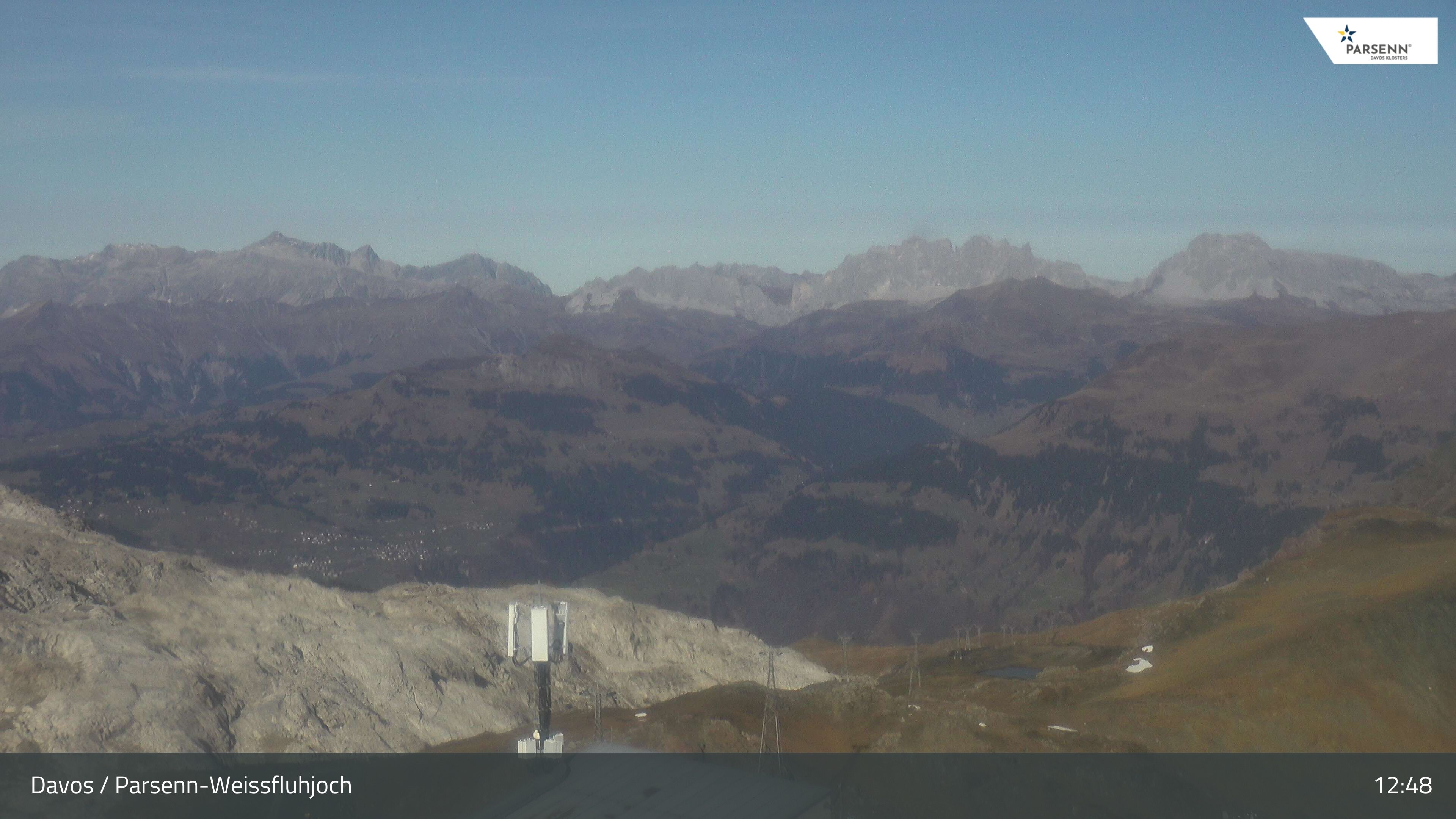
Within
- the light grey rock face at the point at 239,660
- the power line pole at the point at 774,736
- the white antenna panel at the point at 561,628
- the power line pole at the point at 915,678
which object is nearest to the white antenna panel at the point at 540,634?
the white antenna panel at the point at 561,628

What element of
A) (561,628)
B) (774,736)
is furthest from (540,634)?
(774,736)

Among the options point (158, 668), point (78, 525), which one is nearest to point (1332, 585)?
point (158, 668)

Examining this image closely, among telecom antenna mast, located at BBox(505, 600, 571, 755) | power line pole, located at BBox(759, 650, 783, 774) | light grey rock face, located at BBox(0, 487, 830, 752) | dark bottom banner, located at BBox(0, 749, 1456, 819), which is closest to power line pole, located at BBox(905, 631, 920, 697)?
power line pole, located at BBox(759, 650, 783, 774)

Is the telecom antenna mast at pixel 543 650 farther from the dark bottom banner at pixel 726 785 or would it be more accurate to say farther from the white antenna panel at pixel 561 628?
the dark bottom banner at pixel 726 785

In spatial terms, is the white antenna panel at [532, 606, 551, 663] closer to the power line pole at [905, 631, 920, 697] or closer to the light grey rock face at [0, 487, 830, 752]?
the light grey rock face at [0, 487, 830, 752]

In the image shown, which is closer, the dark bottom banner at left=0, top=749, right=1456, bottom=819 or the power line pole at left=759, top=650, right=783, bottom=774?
the dark bottom banner at left=0, top=749, right=1456, bottom=819

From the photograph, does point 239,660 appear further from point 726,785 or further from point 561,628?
point 726,785
